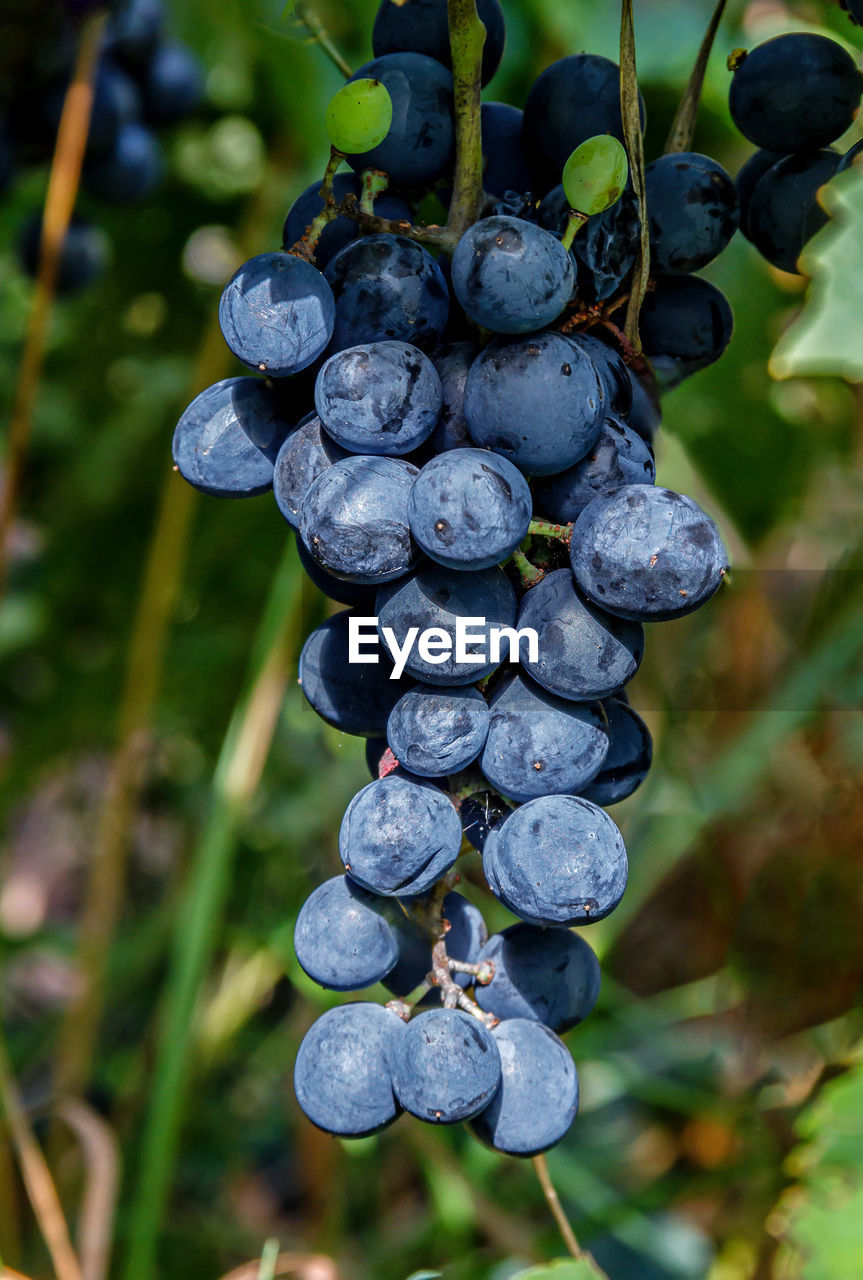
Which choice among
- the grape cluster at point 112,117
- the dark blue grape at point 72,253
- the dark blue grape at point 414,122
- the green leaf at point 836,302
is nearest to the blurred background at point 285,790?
the grape cluster at point 112,117

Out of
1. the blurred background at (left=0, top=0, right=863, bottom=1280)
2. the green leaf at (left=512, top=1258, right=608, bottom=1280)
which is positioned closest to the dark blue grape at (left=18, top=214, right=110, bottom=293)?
the blurred background at (left=0, top=0, right=863, bottom=1280)

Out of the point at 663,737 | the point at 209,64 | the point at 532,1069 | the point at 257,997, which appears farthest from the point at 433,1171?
the point at 209,64

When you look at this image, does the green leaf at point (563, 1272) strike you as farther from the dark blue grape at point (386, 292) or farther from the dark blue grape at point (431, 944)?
the dark blue grape at point (386, 292)

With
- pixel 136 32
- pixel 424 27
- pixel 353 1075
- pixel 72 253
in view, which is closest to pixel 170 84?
pixel 136 32

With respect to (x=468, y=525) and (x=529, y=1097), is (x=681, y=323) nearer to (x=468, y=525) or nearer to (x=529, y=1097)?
(x=468, y=525)

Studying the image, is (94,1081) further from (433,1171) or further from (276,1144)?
(433,1171)
